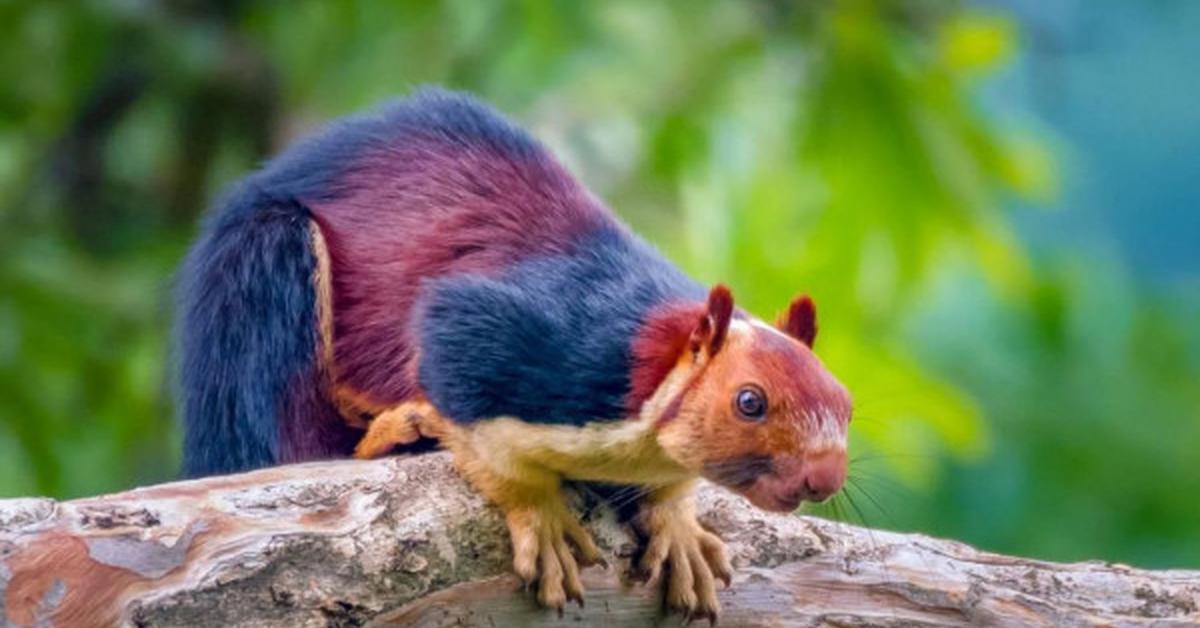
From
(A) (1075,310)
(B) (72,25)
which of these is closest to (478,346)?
(B) (72,25)

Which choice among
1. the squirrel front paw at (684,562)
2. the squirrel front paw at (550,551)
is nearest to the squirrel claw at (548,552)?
the squirrel front paw at (550,551)

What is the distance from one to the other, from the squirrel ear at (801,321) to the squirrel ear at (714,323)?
0.64 ft

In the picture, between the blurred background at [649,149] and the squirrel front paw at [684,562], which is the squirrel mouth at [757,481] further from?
the blurred background at [649,149]

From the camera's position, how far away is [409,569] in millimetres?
4227

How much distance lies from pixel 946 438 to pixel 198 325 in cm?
417

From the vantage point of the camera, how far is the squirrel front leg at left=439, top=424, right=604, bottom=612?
14.1 feet

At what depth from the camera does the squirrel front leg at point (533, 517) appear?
14.1ft

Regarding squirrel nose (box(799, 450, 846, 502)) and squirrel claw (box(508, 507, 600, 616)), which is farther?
squirrel claw (box(508, 507, 600, 616))

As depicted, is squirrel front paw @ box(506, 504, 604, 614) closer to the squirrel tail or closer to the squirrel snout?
the squirrel snout

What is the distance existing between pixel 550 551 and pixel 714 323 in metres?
0.56

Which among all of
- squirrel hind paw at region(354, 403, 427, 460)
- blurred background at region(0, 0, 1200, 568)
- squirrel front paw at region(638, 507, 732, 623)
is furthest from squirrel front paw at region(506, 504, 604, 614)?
blurred background at region(0, 0, 1200, 568)

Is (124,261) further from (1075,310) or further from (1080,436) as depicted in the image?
(1080,436)

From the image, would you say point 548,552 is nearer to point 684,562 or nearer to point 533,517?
point 533,517

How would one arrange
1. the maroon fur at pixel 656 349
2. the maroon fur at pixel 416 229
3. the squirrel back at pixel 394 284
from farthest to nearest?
the maroon fur at pixel 416 229, the squirrel back at pixel 394 284, the maroon fur at pixel 656 349
